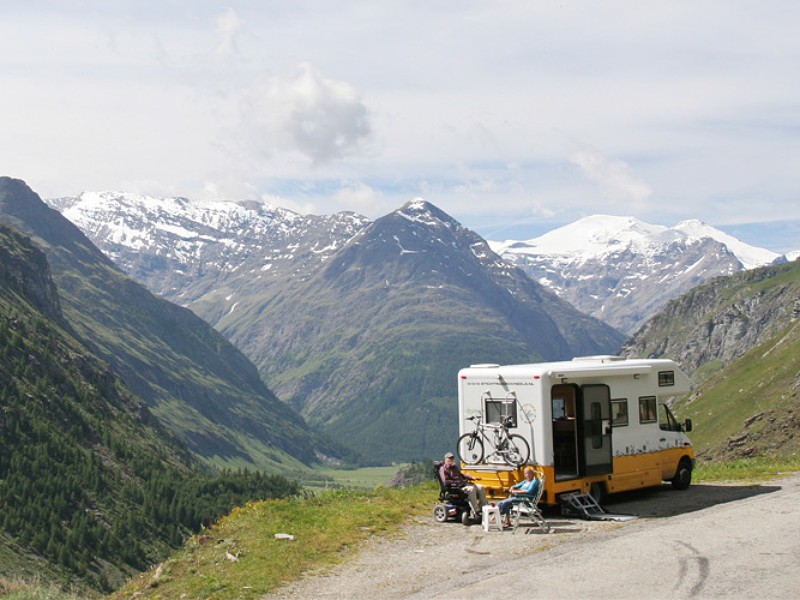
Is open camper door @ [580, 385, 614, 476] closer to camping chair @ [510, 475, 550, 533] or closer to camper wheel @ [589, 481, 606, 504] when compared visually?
camper wheel @ [589, 481, 606, 504]

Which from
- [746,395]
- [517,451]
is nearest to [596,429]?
[517,451]

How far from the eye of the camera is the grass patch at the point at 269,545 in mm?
21406

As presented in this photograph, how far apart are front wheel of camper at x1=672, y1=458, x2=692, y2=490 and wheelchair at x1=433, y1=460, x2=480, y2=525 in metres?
9.92

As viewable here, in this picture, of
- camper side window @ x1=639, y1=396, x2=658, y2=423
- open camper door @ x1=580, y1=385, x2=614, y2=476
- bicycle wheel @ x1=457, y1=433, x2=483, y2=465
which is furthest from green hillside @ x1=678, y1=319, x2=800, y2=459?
bicycle wheel @ x1=457, y1=433, x2=483, y2=465

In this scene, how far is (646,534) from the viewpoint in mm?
24297

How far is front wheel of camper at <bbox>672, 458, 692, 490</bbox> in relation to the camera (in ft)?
110

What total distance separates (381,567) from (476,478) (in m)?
7.70

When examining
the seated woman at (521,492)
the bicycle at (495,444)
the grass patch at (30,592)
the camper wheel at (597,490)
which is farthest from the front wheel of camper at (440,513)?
the grass patch at (30,592)

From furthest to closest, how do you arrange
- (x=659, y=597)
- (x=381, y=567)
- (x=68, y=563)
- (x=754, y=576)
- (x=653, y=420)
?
1. (x=68, y=563)
2. (x=653, y=420)
3. (x=381, y=567)
4. (x=754, y=576)
5. (x=659, y=597)

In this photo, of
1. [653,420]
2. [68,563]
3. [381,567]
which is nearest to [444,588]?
[381,567]

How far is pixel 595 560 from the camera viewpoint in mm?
21422

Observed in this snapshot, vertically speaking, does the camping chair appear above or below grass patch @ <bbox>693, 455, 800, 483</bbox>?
above

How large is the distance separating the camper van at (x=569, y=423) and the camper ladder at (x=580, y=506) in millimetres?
243

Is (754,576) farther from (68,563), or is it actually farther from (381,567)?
(68,563)
